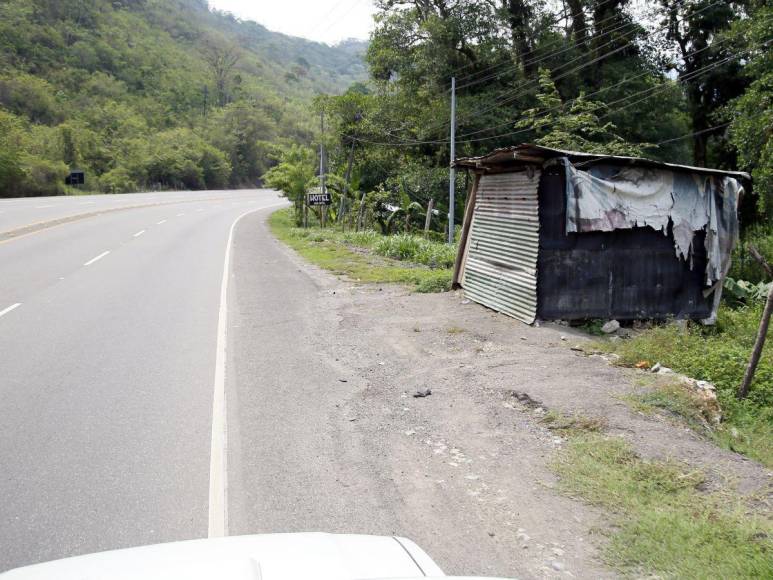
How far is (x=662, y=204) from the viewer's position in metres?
11.0

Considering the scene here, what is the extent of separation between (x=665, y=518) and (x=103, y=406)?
16.5 ft

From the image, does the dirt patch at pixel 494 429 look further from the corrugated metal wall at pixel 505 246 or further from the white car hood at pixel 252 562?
the white car hood at pixel 252 562

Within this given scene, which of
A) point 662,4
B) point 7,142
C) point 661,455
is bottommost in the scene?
point 661,455

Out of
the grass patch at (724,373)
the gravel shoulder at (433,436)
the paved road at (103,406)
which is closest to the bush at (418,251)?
the paved road at (103,406)

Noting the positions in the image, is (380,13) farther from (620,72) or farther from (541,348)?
(541,348)

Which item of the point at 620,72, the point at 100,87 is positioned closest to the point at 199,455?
the point at 620,72

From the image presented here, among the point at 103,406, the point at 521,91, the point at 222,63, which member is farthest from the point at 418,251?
the point at 222,63

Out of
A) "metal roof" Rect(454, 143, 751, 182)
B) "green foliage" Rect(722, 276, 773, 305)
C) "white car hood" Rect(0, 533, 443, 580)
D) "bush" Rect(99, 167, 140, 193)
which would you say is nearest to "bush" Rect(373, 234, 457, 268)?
"metal roof" Rect(454, 143, 751, 182)

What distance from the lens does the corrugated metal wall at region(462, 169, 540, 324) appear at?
10727 millimetres

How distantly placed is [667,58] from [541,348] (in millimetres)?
27412

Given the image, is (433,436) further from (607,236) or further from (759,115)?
(759,115)

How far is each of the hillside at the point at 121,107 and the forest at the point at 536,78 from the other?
11646 millimetres

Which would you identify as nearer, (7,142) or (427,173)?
(427,173)

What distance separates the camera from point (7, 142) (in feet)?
152
